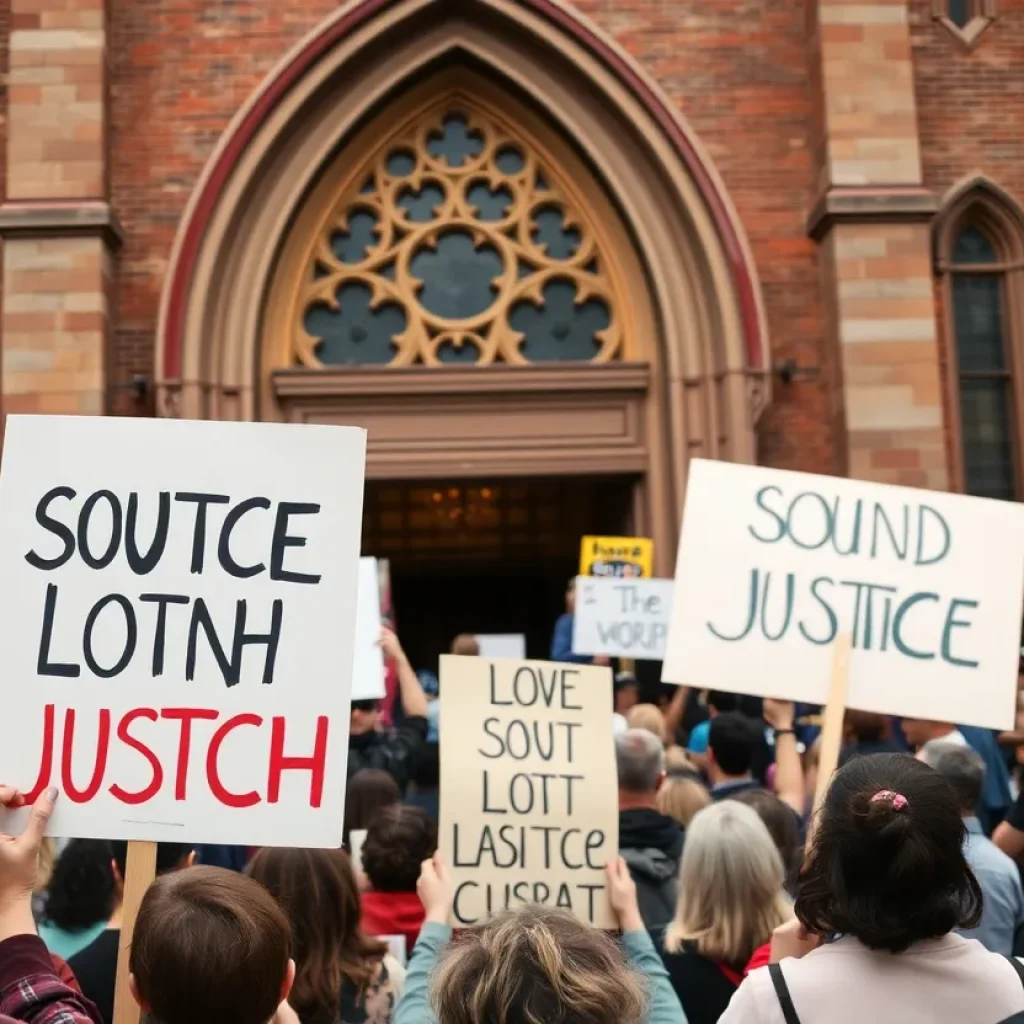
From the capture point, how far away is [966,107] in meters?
13.4

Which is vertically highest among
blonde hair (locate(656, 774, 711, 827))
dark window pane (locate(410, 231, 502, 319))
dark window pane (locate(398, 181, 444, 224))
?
dark window pane (locate(398, 181, 444, 224))

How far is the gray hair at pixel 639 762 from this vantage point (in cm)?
471

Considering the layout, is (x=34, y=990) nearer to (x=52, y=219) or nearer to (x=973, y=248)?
(x=52, y=219)

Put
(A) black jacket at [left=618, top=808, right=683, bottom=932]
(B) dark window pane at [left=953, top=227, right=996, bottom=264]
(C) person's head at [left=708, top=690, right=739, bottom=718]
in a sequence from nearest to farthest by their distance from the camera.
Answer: (A) black jacket at [left=618, top=808, right=683, bottom=932]
(C) person's head at [left=708, top=690, right=739, bottom=718]
(B) dark window pane at [left=953, top=227, right=996, bottom=264]

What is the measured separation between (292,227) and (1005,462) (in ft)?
21.6

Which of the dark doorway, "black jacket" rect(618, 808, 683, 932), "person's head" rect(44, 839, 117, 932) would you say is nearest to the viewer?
"person's head" rect(44, 839, 117, 932)

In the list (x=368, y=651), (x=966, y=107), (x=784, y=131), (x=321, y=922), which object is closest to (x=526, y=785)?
(x=321, y=922)

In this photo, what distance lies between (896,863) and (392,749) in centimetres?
394

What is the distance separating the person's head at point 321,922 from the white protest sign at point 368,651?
12.8ft

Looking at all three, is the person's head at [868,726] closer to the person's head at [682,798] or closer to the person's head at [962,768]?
the person's head at [682,798]

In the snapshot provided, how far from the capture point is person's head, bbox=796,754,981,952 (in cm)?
244

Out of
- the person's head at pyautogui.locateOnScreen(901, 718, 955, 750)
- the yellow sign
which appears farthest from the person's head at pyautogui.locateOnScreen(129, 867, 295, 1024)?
the yellow sign

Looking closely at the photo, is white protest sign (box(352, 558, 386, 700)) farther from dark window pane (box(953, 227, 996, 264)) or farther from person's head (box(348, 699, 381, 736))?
dark window pane (box(953, 227, 996, 264))

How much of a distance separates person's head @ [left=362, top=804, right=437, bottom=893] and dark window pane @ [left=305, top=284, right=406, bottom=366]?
9.56 metres
